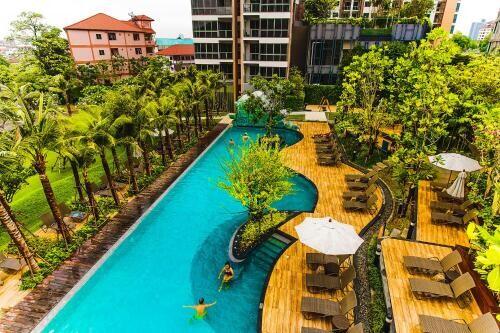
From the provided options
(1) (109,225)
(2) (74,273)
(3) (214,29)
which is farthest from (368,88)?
(3) (214,29)

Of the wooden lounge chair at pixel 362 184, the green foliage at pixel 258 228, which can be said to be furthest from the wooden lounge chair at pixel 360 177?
the green foliage at pixel 258 228

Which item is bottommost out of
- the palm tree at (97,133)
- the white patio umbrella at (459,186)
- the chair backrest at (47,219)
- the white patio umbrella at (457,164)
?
the chair backrest at (47,219)

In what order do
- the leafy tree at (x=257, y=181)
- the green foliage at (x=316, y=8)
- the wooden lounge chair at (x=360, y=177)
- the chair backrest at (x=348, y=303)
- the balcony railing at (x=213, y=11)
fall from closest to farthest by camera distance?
1. the chair backrest at (x=348, y=303)
2. the leafy tree at (x=257, y=181)
3. the wooden lounge chair at (x=360, y=177)
4. the balcony railing at (x=213, y=11)
5. the green foliage at (x=316, y=8)

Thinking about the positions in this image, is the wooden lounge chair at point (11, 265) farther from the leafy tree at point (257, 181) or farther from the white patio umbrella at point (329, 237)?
the white patio umbrella at point (329, 237)

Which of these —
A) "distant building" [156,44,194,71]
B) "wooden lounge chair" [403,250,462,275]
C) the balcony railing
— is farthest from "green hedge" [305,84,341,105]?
"distant building" [156,44,194,71]

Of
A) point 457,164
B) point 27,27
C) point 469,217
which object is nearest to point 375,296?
point 469,217

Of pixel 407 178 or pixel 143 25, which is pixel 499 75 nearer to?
pixel 407 178
